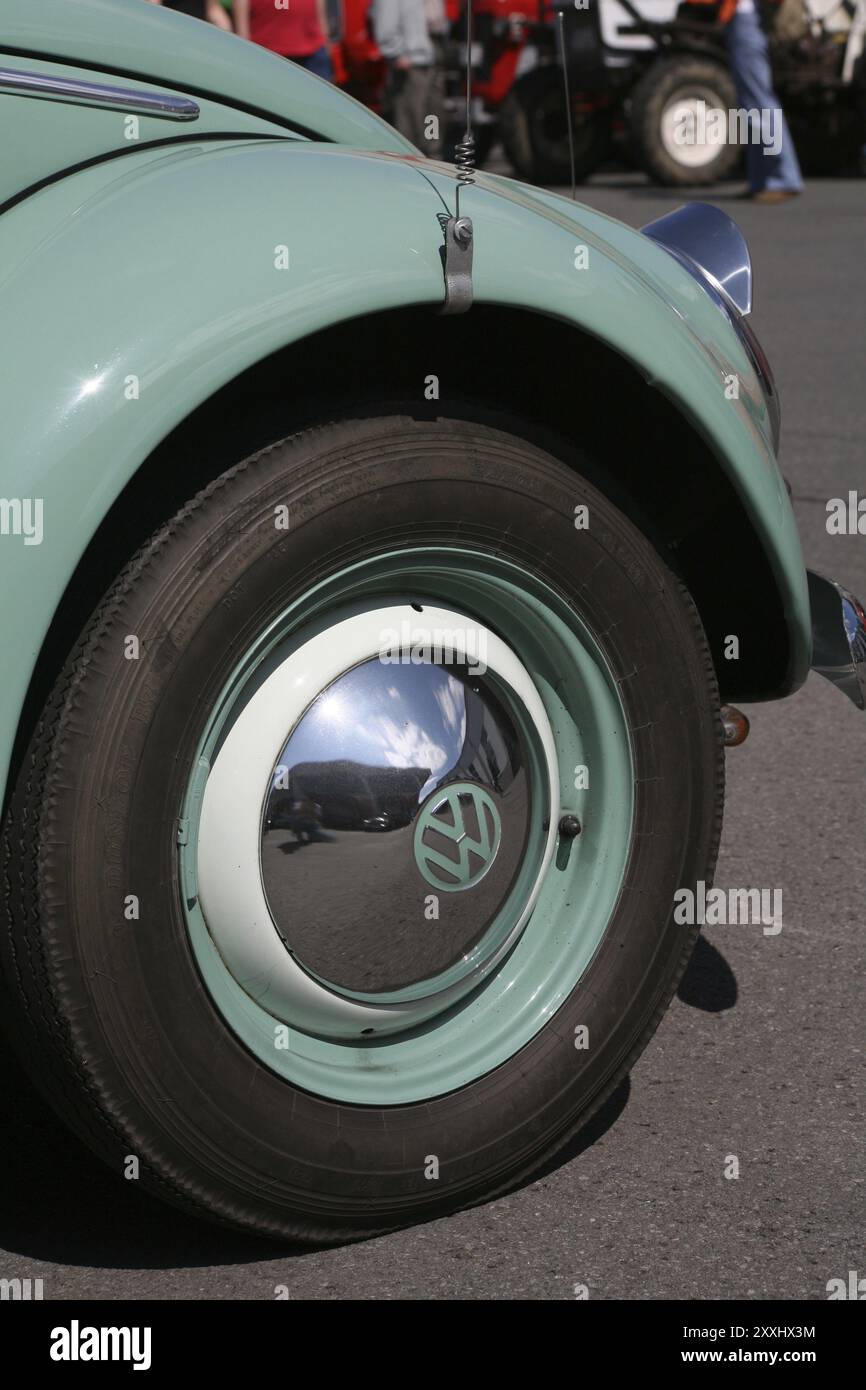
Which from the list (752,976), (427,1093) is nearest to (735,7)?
(752,976)

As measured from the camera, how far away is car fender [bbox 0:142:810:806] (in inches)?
66.9

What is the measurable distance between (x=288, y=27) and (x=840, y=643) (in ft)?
7.74

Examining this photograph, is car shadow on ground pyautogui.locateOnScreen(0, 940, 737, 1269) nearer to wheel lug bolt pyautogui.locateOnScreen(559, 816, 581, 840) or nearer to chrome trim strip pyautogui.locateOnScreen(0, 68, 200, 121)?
wheel lug bolt pyautogui.locateOnScreen(559, 816, 581, 840)

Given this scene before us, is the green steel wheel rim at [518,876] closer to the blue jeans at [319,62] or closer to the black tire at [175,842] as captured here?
the black tire at [175,842]

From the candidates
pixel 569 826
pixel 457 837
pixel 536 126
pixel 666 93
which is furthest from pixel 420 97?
pixel 457 837

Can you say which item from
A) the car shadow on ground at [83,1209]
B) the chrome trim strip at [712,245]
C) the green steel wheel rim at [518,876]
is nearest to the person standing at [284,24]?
the chrome trim strip at [712,245]

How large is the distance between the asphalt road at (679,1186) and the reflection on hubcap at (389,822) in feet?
1.12

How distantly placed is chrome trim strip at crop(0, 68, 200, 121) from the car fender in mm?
71

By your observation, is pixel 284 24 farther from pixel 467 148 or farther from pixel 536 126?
pixel 536 126

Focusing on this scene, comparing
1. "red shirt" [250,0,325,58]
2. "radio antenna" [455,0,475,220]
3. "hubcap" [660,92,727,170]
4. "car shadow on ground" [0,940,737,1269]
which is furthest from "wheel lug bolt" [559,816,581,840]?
"hubcap" [660,92,727,170]

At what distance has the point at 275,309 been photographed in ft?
5.86

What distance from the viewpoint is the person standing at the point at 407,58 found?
1045cm

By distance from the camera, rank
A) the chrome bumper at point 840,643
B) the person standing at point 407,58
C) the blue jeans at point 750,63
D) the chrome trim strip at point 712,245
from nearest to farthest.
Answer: the chrome bumper at point 840,643 < the chrome trim strip at point 712,245 < the person standing at point 407,58 < the blue jeans at point 750,63

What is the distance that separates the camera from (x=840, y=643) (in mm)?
2621
